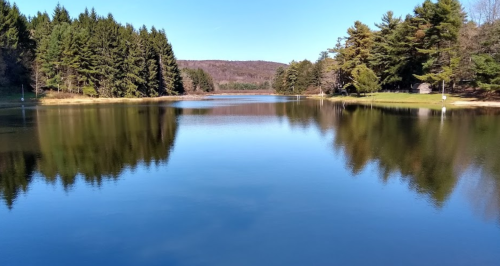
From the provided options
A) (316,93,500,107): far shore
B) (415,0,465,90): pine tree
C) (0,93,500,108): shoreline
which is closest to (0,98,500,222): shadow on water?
(316,93,500,107): far shore

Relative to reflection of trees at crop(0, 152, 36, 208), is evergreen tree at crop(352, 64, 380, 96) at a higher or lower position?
higher

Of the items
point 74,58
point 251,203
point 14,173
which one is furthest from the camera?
point 74,58

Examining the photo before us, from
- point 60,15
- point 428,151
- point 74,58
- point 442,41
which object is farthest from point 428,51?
point 60,15

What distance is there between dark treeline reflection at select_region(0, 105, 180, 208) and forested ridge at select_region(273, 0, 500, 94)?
32418 millimetres

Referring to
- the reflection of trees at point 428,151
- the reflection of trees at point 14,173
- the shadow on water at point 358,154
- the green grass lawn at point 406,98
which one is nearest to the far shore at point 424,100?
the green grass lawn at point 406,98

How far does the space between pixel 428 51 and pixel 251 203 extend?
41.5m

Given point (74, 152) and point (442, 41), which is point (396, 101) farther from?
point (74, 152)

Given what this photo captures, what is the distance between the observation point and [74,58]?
55875 millimetres

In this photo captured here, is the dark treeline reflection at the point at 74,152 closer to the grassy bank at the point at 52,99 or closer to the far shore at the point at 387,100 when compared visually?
the far shore at the point at 387,100

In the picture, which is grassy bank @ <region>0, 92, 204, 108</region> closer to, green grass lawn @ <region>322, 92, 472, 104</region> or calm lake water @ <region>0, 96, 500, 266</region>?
green grass lawn @ <region>322, 92, 472, 104</region>

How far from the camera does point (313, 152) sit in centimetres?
1363

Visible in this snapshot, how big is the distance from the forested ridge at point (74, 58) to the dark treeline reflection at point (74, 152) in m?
38.8

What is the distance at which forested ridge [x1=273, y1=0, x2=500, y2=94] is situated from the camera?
35.8 m

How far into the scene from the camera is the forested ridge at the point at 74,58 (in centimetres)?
5491
